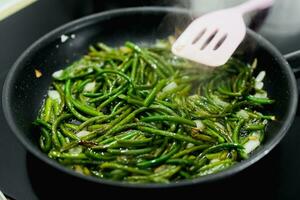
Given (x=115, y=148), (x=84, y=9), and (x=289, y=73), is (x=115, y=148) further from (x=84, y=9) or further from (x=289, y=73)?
(x=84, y=9)

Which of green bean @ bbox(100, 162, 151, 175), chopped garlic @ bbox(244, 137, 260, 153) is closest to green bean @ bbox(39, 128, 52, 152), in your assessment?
green bean @ bbox(100, 162, 151, 175)

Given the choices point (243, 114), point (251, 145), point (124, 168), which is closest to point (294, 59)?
point (243, 114)

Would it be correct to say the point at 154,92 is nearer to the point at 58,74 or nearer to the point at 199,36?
the point at 199,36

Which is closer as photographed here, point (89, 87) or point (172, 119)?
point (172, 119)

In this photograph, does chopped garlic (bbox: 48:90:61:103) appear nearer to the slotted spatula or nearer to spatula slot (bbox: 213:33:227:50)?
the slotted spatula

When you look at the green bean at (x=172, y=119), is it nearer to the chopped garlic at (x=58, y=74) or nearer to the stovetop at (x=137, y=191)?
the stovetop at (x=137, y=191)
